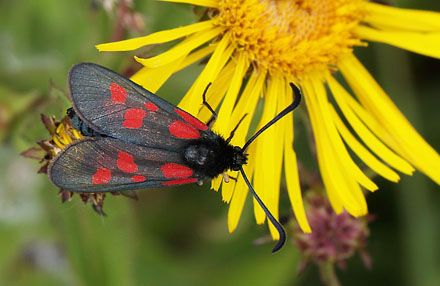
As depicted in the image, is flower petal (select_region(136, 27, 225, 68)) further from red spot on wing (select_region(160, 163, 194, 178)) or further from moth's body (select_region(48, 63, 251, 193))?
red spot on wing (select_region(160, 163, 194, 178))

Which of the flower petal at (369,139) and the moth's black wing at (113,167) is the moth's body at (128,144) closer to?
the moth's black wing at (113,167)

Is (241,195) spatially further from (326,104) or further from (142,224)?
(142,224)

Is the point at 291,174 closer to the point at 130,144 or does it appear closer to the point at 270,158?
the point at 270,158

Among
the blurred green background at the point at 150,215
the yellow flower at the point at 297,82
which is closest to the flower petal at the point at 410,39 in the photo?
the yellow flower at the point at 297,82

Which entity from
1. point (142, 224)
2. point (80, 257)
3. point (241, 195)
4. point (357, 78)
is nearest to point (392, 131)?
point (357, 78)

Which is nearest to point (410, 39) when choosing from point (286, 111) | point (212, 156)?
point (286, 111)

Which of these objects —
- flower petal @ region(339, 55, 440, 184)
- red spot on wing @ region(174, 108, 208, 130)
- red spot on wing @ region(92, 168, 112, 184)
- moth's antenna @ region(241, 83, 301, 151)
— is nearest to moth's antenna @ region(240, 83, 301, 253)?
moth's antenna @ region(241, 83, 301, 151)
